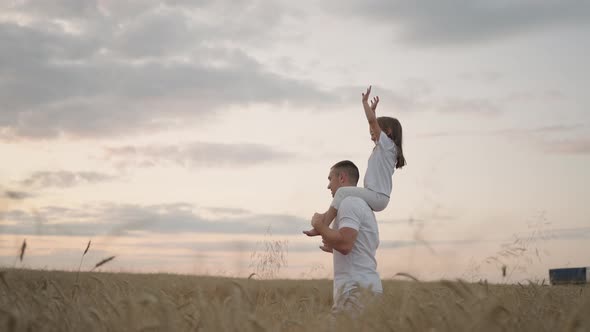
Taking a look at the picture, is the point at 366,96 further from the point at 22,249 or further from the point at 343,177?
the point at 22,249

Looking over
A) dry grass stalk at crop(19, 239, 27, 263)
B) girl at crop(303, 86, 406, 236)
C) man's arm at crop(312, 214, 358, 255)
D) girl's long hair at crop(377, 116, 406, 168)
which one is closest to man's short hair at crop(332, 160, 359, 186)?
girl at crop(303, 86, 406, 236)

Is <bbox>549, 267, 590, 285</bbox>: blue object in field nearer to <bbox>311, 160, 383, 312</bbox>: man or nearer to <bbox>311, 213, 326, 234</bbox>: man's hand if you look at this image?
<bbox>311, 160, 383, 312</bbox>: man

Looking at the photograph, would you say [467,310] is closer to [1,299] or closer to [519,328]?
[519,328]

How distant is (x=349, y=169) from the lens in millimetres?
6340

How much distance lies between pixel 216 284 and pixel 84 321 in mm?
10901

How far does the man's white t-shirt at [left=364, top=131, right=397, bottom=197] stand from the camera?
7199 millimetres

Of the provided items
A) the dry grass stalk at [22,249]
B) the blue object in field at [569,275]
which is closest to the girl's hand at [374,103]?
the dry grass stalk at [22,249]

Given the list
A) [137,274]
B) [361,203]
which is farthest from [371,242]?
[137,274]

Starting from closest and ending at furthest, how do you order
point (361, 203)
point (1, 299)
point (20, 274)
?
1. point (1, 299)
2. point (361, 203)
3. point (20, 274)

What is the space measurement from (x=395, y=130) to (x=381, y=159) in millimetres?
523

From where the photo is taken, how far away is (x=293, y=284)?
51.4 ft

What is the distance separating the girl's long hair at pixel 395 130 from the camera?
25.0ft

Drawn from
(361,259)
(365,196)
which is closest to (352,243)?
(361,259)

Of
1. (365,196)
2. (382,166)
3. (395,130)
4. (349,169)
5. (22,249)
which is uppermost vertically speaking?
(395,130)
